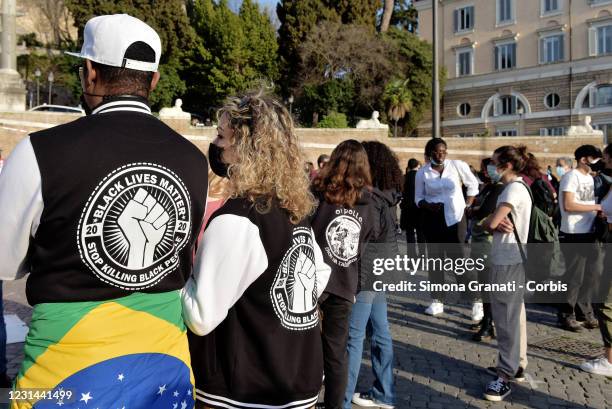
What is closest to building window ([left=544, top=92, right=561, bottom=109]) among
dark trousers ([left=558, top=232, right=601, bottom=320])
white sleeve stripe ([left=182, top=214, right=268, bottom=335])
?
dark trousers ([left=558, top=232, right=601, bottom=320])

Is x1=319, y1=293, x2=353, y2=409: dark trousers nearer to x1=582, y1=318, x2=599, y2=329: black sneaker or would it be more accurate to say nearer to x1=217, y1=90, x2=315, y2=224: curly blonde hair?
x1=217, y1=90, x2=315, y2=224: curly blonde hair

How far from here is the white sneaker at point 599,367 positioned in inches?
212

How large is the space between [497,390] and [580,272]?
3.09m

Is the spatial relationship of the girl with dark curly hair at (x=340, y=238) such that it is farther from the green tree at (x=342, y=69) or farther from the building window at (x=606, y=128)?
the building window at (x=606, y=128)

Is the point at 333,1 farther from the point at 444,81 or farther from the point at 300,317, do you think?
the point at 300,317

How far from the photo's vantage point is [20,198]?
5.83 ft

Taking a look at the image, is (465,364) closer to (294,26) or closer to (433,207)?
(433,207)

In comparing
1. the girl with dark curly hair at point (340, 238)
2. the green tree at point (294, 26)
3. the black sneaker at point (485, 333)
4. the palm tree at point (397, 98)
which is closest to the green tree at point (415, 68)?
the palm tree at point (397, 98)

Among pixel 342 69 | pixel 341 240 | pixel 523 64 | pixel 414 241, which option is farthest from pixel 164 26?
pixel 341 240

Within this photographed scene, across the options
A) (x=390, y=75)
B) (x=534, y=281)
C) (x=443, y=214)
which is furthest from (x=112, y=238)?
(x=390, y=75)

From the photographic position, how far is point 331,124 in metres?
34.6

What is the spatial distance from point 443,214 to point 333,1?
35.0m

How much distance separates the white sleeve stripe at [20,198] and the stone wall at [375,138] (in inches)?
1025

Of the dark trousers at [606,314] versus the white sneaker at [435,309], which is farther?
the white sneaker at [435,309]
